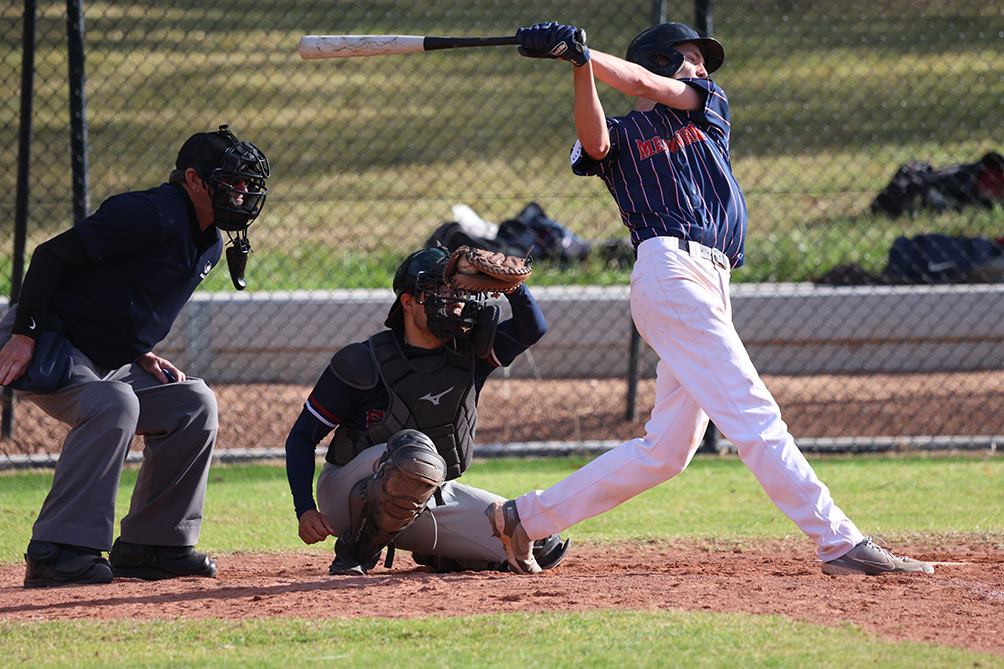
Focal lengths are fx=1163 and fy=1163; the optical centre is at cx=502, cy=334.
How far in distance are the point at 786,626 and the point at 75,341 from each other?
2.56 metres

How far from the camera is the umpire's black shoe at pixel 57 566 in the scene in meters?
3.83

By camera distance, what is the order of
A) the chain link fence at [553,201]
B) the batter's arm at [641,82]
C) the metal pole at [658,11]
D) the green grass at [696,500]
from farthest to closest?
the chain link fence at [553,201] → the metal pole at [658,11] → the green grass at [696,500] → the batter's arm at [641,82]

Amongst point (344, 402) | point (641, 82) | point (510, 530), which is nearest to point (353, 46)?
point (641, 82)

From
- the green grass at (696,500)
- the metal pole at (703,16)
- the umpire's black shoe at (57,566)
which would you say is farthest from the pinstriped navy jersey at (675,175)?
the metal pole at (703,16)

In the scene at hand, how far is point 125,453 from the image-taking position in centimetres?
392

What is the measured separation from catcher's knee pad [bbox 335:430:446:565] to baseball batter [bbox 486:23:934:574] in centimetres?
32

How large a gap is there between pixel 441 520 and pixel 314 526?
0.50 metres

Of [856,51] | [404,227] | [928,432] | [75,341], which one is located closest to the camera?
[75,341]

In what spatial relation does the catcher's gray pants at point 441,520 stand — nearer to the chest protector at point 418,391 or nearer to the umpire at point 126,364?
the chest protector at point 418,391

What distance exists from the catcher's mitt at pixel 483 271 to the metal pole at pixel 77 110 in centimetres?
318

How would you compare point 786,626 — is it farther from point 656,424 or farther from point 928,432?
point 928,432

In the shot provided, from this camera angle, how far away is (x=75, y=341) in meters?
4.05

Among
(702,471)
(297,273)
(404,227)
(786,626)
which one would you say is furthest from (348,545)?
(404,227)

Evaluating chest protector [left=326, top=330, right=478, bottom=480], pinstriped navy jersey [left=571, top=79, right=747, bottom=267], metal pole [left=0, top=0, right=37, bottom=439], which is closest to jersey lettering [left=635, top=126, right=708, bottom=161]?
pinstriped navy jersey [left=571, top=79, right=747, bottom=267]
